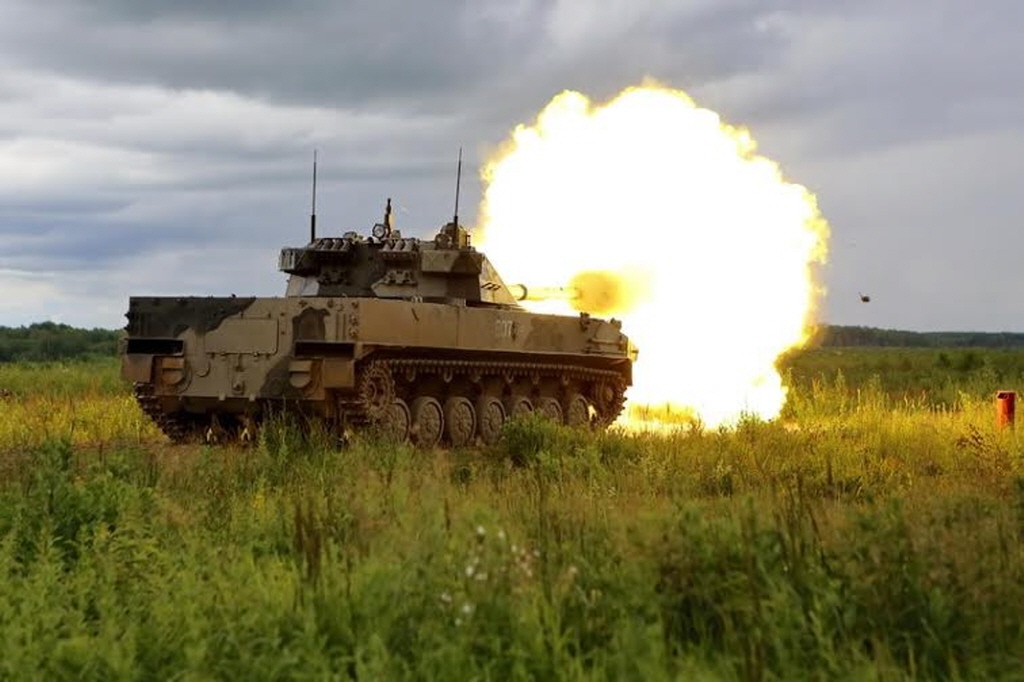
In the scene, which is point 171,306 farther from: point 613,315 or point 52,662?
point 52,662

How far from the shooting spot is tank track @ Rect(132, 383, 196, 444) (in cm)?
1889

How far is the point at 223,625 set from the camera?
7008 millimetres

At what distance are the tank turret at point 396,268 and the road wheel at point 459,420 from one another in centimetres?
153

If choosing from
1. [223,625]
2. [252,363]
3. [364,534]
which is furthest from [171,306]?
[223,625]

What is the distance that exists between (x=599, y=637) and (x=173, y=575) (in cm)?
272

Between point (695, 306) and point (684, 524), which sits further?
point (695, 306)

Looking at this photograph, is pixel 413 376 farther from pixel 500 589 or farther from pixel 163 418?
pixel 500 589

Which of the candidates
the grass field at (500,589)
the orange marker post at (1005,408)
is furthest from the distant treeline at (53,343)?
the grass field at (500,589)

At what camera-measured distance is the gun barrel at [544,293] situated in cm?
2339

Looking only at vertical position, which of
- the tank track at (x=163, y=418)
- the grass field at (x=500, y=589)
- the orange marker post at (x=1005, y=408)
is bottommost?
the grass field at (x=500, y=589)

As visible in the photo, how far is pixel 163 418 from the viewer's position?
19266 millimetres

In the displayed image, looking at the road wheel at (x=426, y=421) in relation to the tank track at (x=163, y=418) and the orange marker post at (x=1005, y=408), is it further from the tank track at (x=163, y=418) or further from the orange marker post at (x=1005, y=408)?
the orange marker post at (x=1005, y=408)

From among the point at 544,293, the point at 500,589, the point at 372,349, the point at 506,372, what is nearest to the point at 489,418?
the point at 506,372

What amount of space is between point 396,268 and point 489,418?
261 cm
